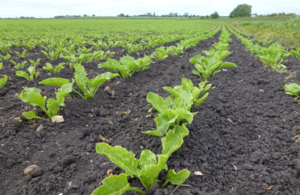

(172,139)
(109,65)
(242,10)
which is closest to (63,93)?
(109,65)

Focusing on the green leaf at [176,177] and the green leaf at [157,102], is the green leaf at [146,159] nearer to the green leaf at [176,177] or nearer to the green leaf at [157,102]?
the green leaf at [176,177]

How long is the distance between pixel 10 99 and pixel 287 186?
422 cm

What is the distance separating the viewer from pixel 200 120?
2752mm

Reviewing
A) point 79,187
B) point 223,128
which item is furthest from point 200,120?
point 79,187

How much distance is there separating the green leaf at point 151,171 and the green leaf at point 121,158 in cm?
9

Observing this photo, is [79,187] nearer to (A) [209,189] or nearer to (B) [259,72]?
(A) [209,189]

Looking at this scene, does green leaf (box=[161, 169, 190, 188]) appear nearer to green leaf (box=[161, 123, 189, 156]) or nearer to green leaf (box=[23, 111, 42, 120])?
green leaf (box=[161, 123, 189, 156])

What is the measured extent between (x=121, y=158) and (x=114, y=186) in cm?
24

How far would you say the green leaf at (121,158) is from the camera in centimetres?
165

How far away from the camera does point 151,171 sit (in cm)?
162

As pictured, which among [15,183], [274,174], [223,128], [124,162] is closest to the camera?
[124,162]

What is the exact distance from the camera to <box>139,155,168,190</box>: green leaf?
1570mm

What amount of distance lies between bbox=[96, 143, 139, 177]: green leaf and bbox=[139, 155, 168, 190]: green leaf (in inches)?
3.7

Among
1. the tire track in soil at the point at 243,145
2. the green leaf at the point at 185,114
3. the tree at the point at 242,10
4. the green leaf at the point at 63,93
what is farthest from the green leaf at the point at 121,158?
the tree at the point at 242,10
